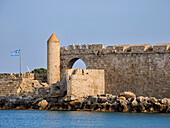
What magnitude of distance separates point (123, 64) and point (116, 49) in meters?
1.19

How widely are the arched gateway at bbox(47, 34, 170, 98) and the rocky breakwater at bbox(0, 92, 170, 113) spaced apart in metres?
2.29

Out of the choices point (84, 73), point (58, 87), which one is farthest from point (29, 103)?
point (84, 73)

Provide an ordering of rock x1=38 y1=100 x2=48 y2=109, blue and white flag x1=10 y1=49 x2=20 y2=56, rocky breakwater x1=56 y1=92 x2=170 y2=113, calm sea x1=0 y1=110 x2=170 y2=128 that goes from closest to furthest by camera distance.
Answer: calm sea x1=0 y1=110 x2=170 y2=128, rocky breakwater x1=56 y1=92 x2=170 y2=113, rock x1=38 y1=100 x2=48 y2=109, blue and white flag x1=10 y1=49 x2=20 y2=56

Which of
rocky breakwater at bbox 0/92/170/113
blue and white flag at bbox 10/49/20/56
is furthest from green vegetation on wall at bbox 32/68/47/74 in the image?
rocky breakwater at bbox 0/92/170/113

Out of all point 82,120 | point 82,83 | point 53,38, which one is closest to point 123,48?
point 82,83

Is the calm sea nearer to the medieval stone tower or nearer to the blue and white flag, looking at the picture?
the medieval stone tower

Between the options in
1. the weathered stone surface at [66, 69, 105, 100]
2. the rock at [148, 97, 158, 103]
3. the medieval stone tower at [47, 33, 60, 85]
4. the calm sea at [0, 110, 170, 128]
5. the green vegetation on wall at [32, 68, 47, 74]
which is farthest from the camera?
the green vegetation on wall at [32, 68, 47, 74]

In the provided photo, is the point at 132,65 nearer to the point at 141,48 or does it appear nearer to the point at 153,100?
the point at 141,48

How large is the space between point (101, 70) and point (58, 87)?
10.5ft

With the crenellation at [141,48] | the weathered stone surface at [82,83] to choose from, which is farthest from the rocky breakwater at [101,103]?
the crenellation at [141,48]

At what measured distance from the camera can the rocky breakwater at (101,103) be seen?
35.2 meters

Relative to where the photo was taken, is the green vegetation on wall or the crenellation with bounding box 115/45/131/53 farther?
the green vegetation on wall

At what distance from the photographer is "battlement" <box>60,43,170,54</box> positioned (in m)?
38.2

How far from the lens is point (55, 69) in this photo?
1655 inches
